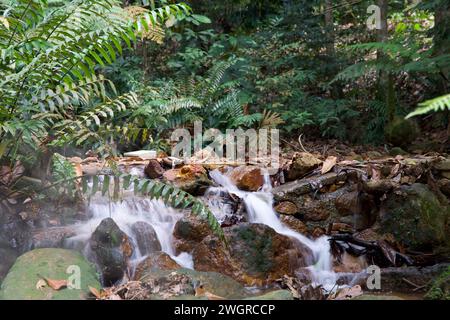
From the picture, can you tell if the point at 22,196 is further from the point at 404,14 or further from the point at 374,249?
the point at 404,14

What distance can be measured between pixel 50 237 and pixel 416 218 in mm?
3262

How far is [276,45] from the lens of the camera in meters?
7.86

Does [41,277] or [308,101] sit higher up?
[308,101]

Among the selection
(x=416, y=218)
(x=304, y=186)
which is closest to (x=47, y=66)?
(x=304, y=186)

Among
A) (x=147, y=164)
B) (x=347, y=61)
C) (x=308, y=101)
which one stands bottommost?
(x=147, y=164)

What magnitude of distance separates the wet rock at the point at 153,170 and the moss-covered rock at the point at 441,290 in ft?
9.47

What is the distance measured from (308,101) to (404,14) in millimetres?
4129

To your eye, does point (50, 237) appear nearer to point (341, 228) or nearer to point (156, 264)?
point (156, 264)

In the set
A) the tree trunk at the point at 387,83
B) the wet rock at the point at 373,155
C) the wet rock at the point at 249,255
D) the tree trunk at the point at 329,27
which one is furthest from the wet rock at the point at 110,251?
the tree trunk at the point at 329,27

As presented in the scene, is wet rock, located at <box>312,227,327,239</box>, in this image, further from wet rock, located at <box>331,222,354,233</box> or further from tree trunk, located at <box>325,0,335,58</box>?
tree trunk, located at <box>325,0,335,58</box>

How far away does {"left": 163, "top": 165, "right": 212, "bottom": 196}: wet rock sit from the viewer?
4750 millimetres

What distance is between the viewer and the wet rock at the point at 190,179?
4.75 meters

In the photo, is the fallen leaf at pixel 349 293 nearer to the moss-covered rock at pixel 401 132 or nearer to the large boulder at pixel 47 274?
the large boulder at pixel 47 274
